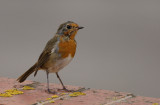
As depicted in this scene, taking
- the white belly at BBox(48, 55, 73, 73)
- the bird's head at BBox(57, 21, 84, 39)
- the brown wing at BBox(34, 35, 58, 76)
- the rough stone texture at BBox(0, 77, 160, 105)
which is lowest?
the rough stone texture at BBox(0, 77, 160, 105)

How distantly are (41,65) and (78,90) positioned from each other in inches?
23.6

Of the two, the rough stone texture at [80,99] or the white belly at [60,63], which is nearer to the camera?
A: the rough stone texture at [80,99]

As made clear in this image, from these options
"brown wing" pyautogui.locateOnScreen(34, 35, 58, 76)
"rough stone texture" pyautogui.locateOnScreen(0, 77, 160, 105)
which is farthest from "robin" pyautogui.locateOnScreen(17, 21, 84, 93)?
"rough stone texture" pyautogui.locateOnScreen(0, 77, 160, 105)

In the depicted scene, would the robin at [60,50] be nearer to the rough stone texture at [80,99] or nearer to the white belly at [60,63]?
the white belly at [60,63]

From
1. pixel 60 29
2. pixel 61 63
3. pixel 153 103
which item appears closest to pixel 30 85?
pixel 61 63

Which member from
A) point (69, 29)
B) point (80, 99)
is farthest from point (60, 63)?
point (80, 99)

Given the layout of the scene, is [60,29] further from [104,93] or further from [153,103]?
[153,103]

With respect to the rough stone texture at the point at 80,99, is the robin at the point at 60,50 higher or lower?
higher

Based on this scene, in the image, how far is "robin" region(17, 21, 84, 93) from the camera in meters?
3.58

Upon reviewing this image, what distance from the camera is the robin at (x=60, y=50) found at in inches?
141

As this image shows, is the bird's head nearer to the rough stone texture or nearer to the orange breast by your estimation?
the orange breast

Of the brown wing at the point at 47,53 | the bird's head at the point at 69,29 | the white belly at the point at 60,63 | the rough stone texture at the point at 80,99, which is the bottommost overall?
the rough stone texture at the point at 80,99

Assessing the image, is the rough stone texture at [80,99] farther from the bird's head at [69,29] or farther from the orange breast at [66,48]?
the bird's head at [69,29]

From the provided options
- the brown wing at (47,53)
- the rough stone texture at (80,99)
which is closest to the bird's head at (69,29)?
the brown wing at (47,53)
